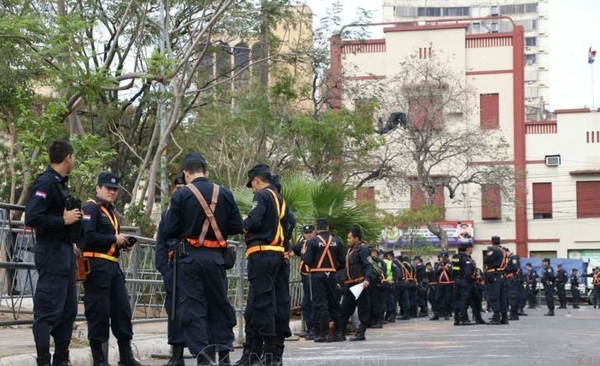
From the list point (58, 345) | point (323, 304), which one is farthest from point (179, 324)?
point (323, 304)

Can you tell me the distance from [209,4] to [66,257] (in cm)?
1516

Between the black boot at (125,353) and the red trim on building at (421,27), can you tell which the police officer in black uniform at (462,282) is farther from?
the red trim on building at (421,27)

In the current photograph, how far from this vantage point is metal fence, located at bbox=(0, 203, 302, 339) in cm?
1082

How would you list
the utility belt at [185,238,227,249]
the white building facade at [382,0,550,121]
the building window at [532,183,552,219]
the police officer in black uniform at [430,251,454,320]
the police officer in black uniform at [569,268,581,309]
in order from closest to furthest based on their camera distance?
1. the utility belt at [185,238,227,249]
2. the police officer in black uniform at [430,251,454,320]
3. the police officer in black uniform at [569,268,581,309]
4. the building window at [532,183,552,219]
5. the white building facade at [382,0,550,121]

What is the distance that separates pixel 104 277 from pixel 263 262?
1721 mm

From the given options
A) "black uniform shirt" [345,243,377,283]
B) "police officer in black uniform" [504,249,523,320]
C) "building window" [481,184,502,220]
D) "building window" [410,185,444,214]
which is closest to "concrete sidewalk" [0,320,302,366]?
"black uniform shirt" [345,243,377,283]

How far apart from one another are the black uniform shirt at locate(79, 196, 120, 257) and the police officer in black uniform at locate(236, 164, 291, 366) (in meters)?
1.41

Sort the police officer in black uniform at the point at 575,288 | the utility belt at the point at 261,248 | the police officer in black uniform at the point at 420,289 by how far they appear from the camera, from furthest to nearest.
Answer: the police officer in black uniform at the point at 575,288, the police officer in black uniform at the point at 420,289, the utility belt at the point at 261,248

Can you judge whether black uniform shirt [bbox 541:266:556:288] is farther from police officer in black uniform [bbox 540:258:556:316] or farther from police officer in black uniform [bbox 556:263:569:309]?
police officer in black uniform [bbox 556:263:569:309]

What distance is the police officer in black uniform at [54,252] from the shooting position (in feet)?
32.4

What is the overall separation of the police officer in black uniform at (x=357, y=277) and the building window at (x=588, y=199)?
38.2 meters

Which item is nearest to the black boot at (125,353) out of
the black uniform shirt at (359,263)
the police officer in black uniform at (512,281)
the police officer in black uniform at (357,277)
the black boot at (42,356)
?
the black boot at (42,356)

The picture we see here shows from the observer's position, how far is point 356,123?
31.4 m

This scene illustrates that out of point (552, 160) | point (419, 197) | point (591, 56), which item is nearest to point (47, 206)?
point (419, 197)
